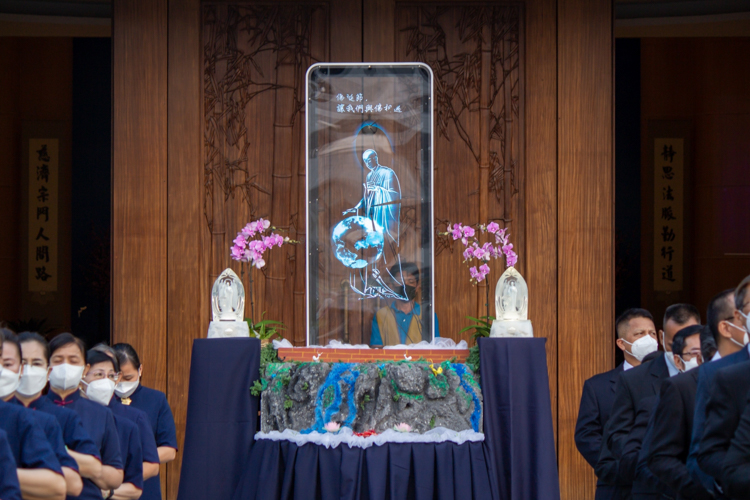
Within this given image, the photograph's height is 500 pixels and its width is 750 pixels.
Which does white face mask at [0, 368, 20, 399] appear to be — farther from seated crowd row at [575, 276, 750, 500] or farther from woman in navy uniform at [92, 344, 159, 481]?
seated crowd row at [575, 276, 750, 500]

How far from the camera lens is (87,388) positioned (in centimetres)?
313

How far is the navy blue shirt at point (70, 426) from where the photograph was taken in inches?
102

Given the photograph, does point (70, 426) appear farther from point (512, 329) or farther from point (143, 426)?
point (512, 329)

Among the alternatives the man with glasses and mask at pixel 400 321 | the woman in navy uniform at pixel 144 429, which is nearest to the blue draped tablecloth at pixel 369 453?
the woman in navy uniform at pixel 144 429

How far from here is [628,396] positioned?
300 centimetres

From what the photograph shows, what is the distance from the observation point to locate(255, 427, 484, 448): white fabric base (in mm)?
3750

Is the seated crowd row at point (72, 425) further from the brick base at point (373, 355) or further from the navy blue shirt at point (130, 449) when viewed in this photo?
the brick base at point (373, 355)

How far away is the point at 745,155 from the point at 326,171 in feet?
13.8

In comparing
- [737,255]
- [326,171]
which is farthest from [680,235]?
[326,171]

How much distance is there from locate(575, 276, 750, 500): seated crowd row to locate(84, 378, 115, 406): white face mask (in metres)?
1.75

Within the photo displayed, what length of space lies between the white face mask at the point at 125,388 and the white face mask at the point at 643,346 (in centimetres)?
Result: 204

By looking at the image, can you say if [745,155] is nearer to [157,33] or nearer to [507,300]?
[507,300]

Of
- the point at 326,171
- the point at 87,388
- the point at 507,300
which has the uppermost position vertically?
the point at 326,171

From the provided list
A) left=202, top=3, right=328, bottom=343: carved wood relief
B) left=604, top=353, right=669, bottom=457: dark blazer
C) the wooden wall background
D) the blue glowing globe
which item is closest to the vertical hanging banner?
the wooden wall background
